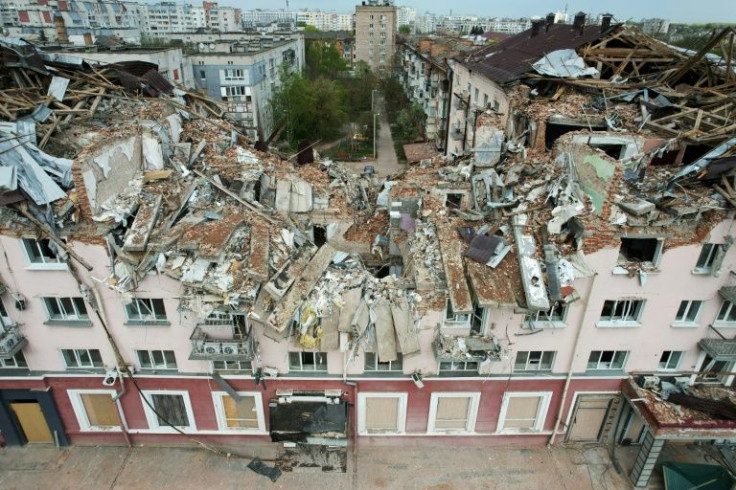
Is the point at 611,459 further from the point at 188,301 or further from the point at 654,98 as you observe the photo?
the point at 188,301

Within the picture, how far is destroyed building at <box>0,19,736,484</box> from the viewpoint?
14.0 metres

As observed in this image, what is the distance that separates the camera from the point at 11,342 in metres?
15.4

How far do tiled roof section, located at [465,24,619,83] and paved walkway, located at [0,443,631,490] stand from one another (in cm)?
1957

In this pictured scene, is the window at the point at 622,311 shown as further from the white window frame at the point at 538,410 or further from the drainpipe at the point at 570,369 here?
the white window frame at the point at 538,410

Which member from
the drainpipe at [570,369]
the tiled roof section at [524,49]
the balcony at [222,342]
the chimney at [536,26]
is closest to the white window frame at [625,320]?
the drainpipe at [570,369]

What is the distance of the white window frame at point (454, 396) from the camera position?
56.3 feet

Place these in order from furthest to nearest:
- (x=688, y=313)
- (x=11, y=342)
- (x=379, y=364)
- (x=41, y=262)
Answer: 1. (x=379, y=364)
2. (x=688, y=313)
3. (x=11, y=342)
4. (x=41, y=262)

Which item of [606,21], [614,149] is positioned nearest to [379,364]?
[614,149]

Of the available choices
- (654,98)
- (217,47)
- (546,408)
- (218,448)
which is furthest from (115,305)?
(217,47)

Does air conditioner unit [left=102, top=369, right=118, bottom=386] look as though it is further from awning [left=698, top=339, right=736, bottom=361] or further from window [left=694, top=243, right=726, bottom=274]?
awning [left=698, top=339, right=736, bottom=361]

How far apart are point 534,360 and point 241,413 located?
38.0ft

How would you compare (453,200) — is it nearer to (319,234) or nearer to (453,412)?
(319,234)

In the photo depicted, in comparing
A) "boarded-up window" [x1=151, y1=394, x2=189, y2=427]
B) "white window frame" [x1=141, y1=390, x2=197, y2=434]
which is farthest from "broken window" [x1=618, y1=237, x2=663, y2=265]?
"boarded-up window" [x1=151, y1=394, x2=189, y2=427]

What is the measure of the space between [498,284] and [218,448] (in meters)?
13.4
